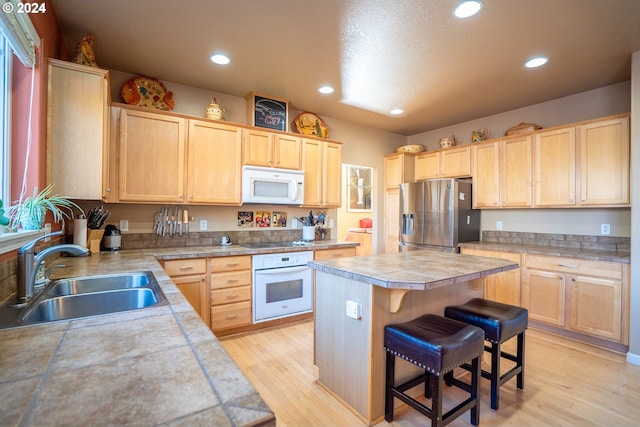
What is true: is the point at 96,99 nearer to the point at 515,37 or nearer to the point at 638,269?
the point at 515,37

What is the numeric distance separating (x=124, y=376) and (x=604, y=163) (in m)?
4.13

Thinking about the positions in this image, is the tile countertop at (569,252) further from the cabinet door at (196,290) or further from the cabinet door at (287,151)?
the cabinet door at (196,290)

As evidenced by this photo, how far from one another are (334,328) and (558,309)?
A: 8.45 feet

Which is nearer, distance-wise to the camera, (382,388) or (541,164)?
(382,388)

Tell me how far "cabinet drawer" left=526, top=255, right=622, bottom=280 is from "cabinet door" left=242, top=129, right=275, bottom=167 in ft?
10.2

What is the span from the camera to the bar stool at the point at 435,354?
154cm

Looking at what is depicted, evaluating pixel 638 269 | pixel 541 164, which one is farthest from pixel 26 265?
pixel 541 164

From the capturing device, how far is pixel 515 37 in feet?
7.59

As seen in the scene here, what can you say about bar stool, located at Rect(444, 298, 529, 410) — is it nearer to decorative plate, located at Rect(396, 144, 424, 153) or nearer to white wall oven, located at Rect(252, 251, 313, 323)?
white wall oven, located at Rect(252, 251, 313, 323)

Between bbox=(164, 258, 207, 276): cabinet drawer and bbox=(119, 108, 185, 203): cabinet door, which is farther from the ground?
bbox=(119, 108, 185, 203): cabinet door

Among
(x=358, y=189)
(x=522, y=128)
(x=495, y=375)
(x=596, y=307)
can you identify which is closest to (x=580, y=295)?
(x=596, y=307)

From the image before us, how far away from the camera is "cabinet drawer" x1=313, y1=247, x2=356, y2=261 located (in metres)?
3.58

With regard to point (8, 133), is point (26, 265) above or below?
below

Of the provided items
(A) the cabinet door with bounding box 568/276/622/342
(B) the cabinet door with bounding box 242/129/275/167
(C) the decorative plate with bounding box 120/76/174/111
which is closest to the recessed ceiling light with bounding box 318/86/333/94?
(B) the cabinet door with bounding box 242/129/275/167
